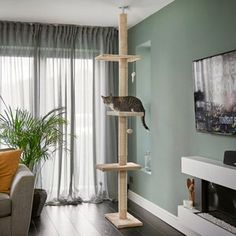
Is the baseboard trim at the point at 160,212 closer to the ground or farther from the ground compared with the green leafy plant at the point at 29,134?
closer to the ground

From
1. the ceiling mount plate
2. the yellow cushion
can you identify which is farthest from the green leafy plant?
the ceiling mount plate

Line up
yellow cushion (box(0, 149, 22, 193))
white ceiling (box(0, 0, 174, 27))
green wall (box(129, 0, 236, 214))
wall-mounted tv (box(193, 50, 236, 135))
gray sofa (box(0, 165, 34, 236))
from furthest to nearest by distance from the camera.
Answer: white ceiling (box(0, 0, 174, 27)) < yellow cushion (box(0, 149, 22, 193)) < gray sofa (box(0, 165, 34, 236)) < green wall (box(129, 0, 236, 214)) < wall-mounted tv (box(193, 50, 236, 135))

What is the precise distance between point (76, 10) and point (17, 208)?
2375 millimetres

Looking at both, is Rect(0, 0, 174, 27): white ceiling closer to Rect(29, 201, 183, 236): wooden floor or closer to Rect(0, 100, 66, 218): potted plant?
Rect(0, 100, 66, 218): potted plant

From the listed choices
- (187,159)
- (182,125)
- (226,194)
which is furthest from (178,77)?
(226,194)

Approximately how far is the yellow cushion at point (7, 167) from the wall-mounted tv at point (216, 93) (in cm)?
189

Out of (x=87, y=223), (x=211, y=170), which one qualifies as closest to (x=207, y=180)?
(x=211, y=170)

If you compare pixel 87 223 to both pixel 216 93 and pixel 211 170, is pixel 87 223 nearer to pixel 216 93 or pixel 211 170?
pixel 211 170

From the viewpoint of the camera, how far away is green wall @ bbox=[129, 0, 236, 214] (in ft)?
11.7

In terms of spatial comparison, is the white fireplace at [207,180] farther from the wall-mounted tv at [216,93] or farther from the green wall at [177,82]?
the wall-mounted tv at [216,93]

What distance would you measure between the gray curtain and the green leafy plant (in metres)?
0.35

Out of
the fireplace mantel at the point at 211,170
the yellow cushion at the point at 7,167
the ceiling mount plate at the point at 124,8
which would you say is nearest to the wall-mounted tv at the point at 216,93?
the fireplace mantel at the point at 211,170

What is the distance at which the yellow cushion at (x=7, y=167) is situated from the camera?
13.1 feet

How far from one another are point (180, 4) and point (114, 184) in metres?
2.73
